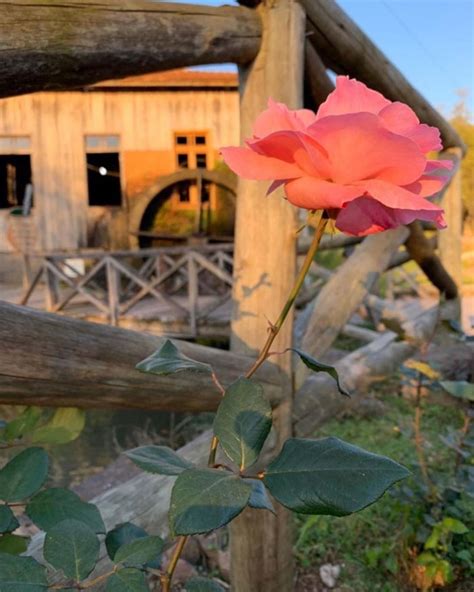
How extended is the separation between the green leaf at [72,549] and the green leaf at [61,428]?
269mm

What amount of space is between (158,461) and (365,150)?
36 centimetres

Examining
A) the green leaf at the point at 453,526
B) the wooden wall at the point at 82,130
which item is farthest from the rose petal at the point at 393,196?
the wooden wall at the point at 82,130

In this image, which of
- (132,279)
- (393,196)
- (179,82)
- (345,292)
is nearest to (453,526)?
(345,292)

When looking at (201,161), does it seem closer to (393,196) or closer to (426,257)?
(426,257)

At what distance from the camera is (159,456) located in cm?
56

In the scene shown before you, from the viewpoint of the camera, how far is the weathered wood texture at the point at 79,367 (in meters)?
0.79

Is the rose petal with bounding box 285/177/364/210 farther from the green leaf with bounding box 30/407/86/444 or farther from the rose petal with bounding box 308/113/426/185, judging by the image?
the green leaf with bounding box 30/407/86/444

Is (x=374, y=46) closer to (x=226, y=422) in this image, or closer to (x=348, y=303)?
(x=348, y=303)

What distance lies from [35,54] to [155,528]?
1.01 metres

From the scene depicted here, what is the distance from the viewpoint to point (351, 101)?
475 mm

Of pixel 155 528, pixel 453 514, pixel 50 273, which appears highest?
pixel 50 273

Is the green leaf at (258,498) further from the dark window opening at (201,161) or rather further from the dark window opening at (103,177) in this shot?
the dark window opening at (103,177)

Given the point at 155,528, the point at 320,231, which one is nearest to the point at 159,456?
the point at 320,231

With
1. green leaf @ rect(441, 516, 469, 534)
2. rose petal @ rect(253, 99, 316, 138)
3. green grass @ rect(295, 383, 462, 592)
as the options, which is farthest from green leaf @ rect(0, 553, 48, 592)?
green leaf @ rect(441, 516, 469, 534)
